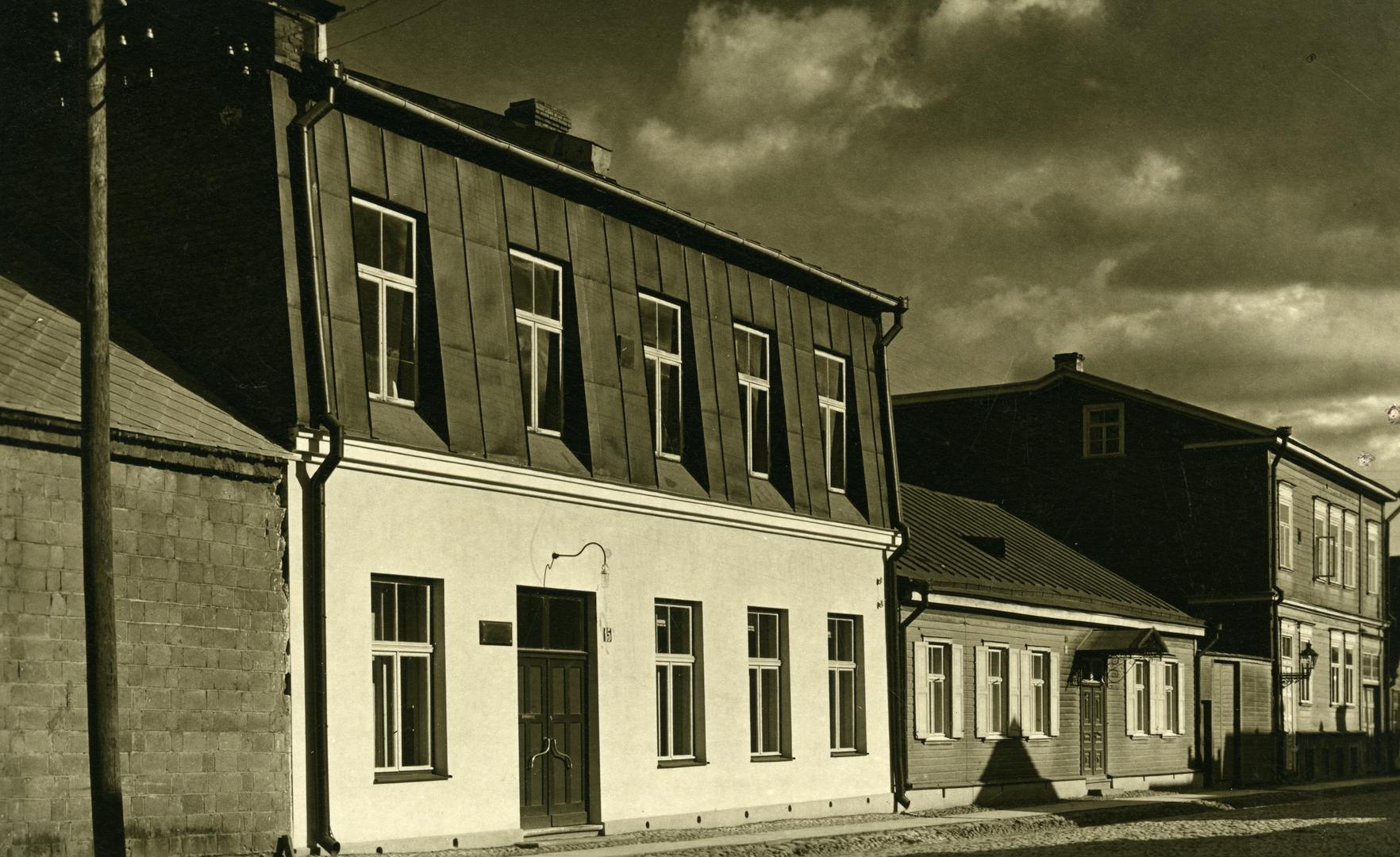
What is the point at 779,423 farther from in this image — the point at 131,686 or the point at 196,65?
the point at 131,686

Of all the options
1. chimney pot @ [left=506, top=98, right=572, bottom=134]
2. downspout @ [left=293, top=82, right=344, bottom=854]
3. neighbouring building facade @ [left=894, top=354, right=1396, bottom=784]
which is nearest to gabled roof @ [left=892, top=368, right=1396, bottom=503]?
neighbouring building facade @ [left=894, top=354, right=1396, bottom=784]

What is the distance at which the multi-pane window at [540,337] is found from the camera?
61.4 feet

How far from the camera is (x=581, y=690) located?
62.3 feet

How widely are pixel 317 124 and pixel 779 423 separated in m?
8.73

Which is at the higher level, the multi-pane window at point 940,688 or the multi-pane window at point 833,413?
the multi-pane window at point 833,413

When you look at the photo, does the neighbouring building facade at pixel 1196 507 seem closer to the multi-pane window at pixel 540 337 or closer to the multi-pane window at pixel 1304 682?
the multi-pane window at pixel 1304 682

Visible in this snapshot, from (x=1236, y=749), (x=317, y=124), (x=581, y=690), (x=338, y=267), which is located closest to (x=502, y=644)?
(x=581, y=690)

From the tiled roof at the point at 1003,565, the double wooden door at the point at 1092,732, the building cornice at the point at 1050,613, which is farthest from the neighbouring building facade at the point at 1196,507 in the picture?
the double wooden door at the point at 1092,732

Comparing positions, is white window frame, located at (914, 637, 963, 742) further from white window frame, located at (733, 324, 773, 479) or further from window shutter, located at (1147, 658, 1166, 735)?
window shutter, located at (1147, 658, 1166, 735)

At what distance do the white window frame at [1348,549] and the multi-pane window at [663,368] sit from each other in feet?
96.1

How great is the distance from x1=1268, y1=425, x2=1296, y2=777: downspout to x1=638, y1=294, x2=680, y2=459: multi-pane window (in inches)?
856

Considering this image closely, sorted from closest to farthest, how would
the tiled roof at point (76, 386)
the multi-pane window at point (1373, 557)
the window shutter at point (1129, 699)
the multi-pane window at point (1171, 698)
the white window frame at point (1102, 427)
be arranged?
1. the tiled roof at point (76, 386)
2. the window shutter at point (1129, 699)
3. the multi-pane window at point (1171, 698)
4. the white window frame at point (1102, 427)
5. the multi-pane window at point (1373, 557)

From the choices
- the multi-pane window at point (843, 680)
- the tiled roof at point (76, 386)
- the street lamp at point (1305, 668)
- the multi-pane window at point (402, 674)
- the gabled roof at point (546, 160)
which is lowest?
the street lamp at point (1305, 668)

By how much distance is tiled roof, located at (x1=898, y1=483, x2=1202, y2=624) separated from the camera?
27.1 metres
